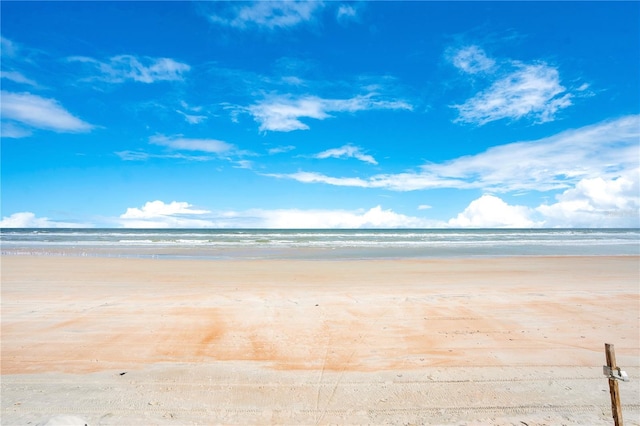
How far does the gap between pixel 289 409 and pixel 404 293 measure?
6969 millimetres

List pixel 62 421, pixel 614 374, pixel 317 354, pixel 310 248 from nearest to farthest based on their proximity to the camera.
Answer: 1. pixel 62 421
2. pixel 614 374
3. pixel 317 354
4. pixel 310 248

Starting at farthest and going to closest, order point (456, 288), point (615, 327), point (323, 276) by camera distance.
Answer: point (323, 276) < point (456, 288) < point (615, 327)

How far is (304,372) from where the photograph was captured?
5688 mm

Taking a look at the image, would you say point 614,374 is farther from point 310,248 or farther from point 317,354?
point 310,248

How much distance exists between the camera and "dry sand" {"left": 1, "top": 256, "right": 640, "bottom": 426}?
4.68m

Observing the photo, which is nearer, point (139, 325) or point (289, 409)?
point (289, 409)

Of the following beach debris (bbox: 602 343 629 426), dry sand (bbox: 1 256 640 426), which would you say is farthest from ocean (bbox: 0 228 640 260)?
beach debris (bbox: 602 343 629 426)

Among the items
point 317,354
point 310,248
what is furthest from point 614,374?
point 310,248

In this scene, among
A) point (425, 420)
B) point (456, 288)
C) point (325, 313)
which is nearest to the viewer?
point (425, 420)

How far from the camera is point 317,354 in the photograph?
6363 millimetres

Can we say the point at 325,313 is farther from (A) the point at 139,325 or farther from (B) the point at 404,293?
(A) the point at 139,325

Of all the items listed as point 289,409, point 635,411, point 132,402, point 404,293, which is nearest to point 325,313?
point 404,293

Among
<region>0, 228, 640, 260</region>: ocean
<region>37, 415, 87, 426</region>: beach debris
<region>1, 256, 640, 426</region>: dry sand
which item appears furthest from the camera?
<region>0, 228, 640, 260</region>: ocean

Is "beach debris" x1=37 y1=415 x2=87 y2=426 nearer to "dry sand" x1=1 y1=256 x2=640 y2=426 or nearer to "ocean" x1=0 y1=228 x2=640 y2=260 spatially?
"dry sand" x1=1 y1=256 x2=640 y2=426
